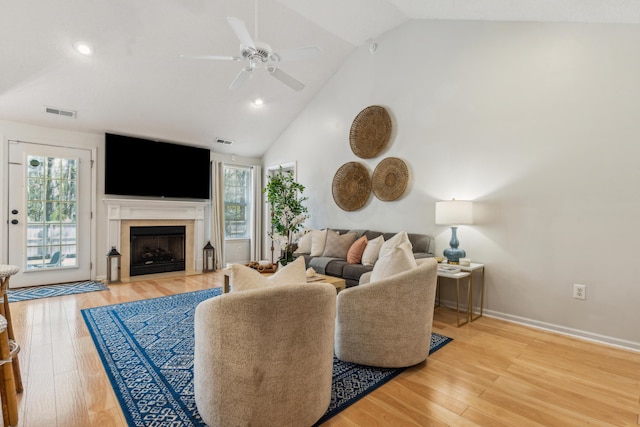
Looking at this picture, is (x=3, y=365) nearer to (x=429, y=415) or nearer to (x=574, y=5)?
(x=429, y=415)

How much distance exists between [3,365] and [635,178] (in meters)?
4.45

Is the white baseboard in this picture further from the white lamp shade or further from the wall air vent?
the wall air vent

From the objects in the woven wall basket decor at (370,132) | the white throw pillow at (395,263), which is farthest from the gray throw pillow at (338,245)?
the white throw pillow at (395,263)

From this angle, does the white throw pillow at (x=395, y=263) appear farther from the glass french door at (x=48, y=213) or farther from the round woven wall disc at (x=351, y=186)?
the glass french door at (x=48, y=213)

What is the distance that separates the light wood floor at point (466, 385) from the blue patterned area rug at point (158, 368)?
7 centimetres

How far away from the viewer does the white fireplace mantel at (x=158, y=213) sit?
4.99 meters

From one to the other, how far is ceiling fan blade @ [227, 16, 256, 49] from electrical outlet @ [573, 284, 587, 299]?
361 centimetres

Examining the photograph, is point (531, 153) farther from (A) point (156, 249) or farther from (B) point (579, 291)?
(A) point (156, 249)

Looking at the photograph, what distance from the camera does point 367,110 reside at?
4.64m

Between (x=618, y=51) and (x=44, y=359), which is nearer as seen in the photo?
(x=44, y=359)

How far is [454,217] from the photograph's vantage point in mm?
3330

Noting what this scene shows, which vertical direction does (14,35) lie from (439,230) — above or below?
above

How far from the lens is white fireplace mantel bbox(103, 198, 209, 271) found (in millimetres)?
4988

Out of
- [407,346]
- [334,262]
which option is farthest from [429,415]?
[334,262]
